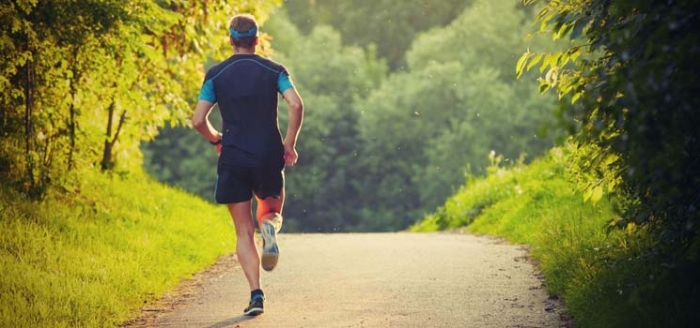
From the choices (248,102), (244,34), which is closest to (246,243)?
(248,102)

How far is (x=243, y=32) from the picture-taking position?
7.19m

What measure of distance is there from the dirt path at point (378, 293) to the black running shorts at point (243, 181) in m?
0.85

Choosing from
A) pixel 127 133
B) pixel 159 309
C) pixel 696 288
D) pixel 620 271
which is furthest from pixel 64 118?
pixel 696 288

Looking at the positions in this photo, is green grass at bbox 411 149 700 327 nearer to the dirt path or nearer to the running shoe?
the dirt path

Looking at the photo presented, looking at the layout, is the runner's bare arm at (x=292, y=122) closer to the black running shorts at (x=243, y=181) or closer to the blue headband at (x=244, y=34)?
the black running shorts at (x=243, y=181)

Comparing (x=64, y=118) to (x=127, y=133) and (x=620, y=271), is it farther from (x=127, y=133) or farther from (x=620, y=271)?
(x=620, y=271)

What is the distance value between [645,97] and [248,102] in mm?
3162

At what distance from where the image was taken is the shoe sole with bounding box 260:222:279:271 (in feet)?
23.2

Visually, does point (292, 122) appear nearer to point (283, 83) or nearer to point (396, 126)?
point (283, 83)

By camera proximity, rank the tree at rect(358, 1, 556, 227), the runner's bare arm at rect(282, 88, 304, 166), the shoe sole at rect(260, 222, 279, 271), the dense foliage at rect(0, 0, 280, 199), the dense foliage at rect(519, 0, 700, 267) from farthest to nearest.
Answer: the tree at rect(358, 1, 556, 227), the dense foliage at rect(0, 0, 280, 199), the runner's bare arm at rect(282, 88, 304, 166), the shoe sole at rect(260, 222, 279, 271), the dense foliage at rect(519, 0, 700, 267)

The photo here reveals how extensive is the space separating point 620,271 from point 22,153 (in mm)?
6468

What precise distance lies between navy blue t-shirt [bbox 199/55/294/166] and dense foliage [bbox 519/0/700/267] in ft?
6.19

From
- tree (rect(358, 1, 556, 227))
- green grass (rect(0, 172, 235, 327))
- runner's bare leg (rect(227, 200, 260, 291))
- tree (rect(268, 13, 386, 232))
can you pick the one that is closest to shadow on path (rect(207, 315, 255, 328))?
runner's bare leg (rect(227, 200, 260, 291))

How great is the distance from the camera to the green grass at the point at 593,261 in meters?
5.86
